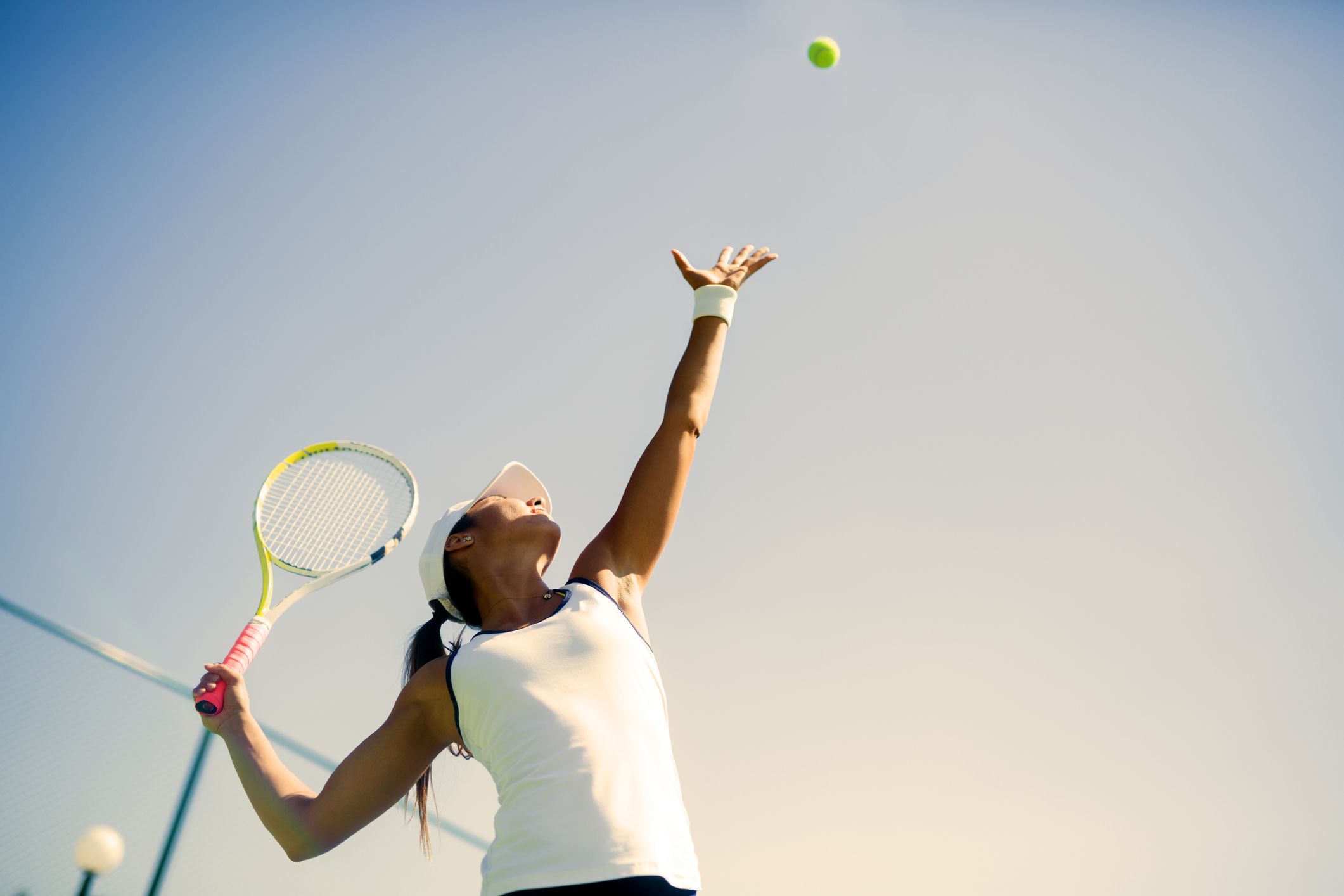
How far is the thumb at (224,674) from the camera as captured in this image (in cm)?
246

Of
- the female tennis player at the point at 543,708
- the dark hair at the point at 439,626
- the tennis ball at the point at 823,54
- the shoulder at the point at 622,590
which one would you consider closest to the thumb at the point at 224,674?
the female tennis player at the point at 543,708

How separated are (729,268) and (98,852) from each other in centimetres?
351

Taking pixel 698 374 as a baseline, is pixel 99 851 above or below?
below

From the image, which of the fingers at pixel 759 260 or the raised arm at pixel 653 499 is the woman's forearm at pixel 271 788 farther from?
the fingers at pixel 759 260

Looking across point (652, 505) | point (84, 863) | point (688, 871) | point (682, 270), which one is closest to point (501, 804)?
point (688, 871)

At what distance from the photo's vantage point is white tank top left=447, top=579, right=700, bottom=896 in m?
1.81

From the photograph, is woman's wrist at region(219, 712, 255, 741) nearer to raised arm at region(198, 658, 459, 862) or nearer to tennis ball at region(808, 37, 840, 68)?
raised arm at region(198, 658, 459, 862)

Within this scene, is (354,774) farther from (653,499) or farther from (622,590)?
(653,499)

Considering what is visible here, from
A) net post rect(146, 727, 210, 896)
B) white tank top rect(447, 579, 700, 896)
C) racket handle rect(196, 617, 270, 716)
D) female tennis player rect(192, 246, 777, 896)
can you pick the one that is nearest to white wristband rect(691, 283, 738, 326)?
female tennis player rect(192, 246, 777, 896)

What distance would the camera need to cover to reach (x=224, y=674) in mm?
2469

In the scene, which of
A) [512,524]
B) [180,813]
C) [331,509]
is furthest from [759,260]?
[180,813]

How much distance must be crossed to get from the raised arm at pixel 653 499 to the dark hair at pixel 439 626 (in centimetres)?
49

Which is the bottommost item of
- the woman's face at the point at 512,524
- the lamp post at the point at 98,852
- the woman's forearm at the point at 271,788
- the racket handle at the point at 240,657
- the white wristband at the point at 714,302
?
the lamp post at the point at 98,852

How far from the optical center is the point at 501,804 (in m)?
2.03
